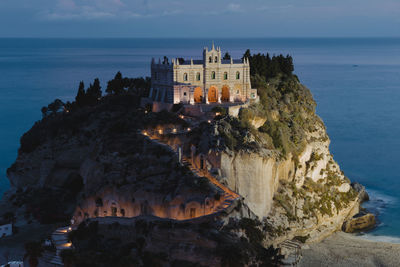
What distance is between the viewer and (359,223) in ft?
212

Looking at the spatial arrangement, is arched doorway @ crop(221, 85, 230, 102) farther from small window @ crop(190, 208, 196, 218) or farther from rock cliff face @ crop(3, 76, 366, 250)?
small window @ crop(190, 208, 196, 218)

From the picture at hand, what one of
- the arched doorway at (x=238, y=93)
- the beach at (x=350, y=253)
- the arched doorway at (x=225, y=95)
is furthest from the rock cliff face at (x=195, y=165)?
the arched doorway at (x=225, y=95)

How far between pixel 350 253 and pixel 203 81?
89.6ft

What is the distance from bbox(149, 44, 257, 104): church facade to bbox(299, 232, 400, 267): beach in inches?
836

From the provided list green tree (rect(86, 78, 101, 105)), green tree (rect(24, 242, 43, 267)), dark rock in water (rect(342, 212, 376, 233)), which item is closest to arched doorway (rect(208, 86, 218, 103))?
green tree (rect(86, 78, 101, 105))

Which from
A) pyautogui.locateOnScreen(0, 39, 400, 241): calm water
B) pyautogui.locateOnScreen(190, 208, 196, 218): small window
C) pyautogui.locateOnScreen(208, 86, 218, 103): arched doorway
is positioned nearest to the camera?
pyautogui.locateOnScreen(190, 208, 196, 218): small window

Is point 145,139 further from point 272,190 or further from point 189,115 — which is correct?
point 272,190

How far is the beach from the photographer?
54.2 meters

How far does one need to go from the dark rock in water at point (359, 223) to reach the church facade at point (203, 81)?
20.3 m

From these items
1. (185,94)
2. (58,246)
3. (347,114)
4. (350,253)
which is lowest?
(350,253)

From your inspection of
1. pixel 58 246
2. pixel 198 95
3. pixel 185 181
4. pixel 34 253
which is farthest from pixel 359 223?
pixel 34 253

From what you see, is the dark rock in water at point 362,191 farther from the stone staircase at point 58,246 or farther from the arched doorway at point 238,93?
the stone staircase at point 58,246

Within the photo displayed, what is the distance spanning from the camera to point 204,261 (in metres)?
44.3

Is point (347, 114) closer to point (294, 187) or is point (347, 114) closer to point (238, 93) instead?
point (238, 93)
